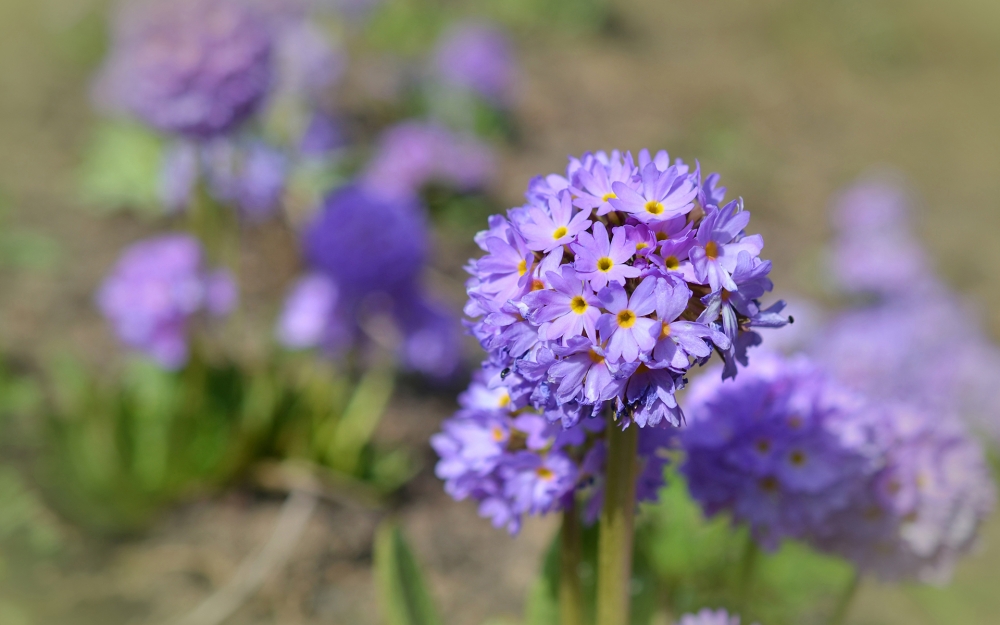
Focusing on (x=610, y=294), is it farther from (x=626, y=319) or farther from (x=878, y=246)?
(x=878, y=246)

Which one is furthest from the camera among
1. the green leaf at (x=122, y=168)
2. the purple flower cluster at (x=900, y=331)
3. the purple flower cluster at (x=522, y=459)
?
the green leaf at (x=122, y=168)

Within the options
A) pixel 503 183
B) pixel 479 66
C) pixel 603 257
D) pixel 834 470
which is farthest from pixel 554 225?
pixel 479 66

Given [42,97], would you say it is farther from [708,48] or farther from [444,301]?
[708,48]

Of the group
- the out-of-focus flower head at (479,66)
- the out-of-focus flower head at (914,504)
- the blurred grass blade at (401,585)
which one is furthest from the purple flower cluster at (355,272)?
the out-of-focus flower head at (479,66)

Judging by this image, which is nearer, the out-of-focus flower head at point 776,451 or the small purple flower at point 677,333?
the small purple flower at point 677,333

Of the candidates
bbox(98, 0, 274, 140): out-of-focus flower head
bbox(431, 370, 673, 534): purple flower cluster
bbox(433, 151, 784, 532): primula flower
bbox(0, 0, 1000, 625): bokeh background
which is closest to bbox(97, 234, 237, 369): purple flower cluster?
bbox(98, 0, 274, 140): out-of-focus flower head

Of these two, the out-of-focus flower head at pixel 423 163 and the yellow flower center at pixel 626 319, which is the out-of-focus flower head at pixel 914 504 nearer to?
the yellow flower center at pixel 626 319
